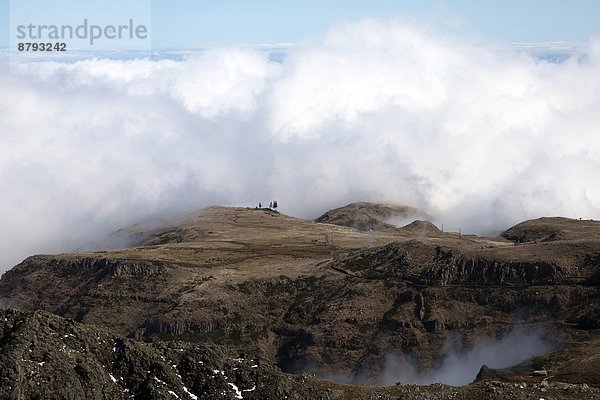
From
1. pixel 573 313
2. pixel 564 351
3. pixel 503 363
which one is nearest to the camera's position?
pixel 564 351

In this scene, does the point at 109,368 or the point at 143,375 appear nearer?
the point at 109,368

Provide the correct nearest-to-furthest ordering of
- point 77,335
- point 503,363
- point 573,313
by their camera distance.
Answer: point 77,335 → point 503,363 → point 573,313

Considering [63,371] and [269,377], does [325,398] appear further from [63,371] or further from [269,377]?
[63,371]

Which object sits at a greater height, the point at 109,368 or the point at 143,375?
the point at 109,368

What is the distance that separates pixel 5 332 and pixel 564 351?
113 meters

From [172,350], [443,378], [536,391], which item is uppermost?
[172,350]

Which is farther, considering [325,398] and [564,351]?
[564,351]

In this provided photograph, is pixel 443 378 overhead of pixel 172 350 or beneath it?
beneath

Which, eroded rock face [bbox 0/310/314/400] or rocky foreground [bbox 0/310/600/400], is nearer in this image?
eroded rock face [bbox 0/310/314/400]

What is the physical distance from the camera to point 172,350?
372 ft

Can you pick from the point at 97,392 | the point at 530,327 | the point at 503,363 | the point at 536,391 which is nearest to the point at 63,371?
the point at 97,392

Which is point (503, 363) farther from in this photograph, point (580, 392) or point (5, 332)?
point (5, 332)

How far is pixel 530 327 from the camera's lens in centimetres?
19925

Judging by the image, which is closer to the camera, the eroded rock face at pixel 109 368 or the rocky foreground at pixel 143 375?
the eroded rock face at pixel 109 368
